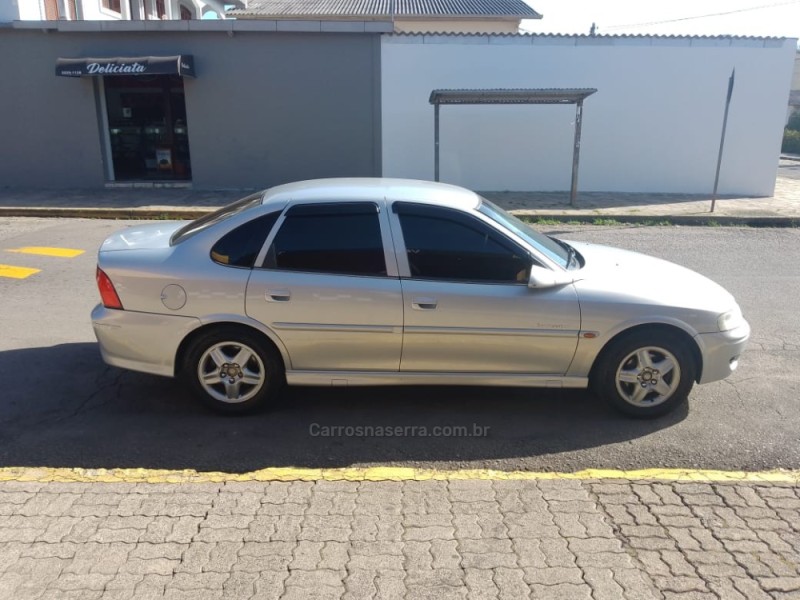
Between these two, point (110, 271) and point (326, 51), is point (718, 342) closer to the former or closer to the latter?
point (110, 271)

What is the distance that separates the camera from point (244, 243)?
14.1ft

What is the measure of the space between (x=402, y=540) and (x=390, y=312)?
1.49 meters

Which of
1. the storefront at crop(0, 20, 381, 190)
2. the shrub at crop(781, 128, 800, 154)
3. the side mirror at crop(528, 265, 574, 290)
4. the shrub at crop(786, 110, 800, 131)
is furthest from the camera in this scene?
the shrub at crop(786, 110, 800, 131)

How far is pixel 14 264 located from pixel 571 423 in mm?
7710

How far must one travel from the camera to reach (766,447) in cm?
410

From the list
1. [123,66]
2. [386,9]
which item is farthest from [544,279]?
[386,9]

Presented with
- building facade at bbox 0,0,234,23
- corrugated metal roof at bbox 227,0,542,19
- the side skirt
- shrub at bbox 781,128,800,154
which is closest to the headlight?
the side skirt

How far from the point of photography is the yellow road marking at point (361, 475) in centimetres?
367

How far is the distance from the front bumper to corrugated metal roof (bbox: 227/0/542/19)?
22.5 meters

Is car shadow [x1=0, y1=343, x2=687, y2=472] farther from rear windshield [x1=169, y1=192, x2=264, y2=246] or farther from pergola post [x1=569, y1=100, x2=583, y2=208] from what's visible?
pergola post [x1=569, y1=100, x2=583, y2=208]

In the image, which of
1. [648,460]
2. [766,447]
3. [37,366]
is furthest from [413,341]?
[37,366]


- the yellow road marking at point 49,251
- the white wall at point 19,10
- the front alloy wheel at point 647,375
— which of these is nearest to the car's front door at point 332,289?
the front alloy wheel at point 647,375

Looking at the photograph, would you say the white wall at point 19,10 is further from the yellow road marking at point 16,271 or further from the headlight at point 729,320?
the headlight at point 729,320

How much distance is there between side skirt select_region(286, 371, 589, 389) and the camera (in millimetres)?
4305
